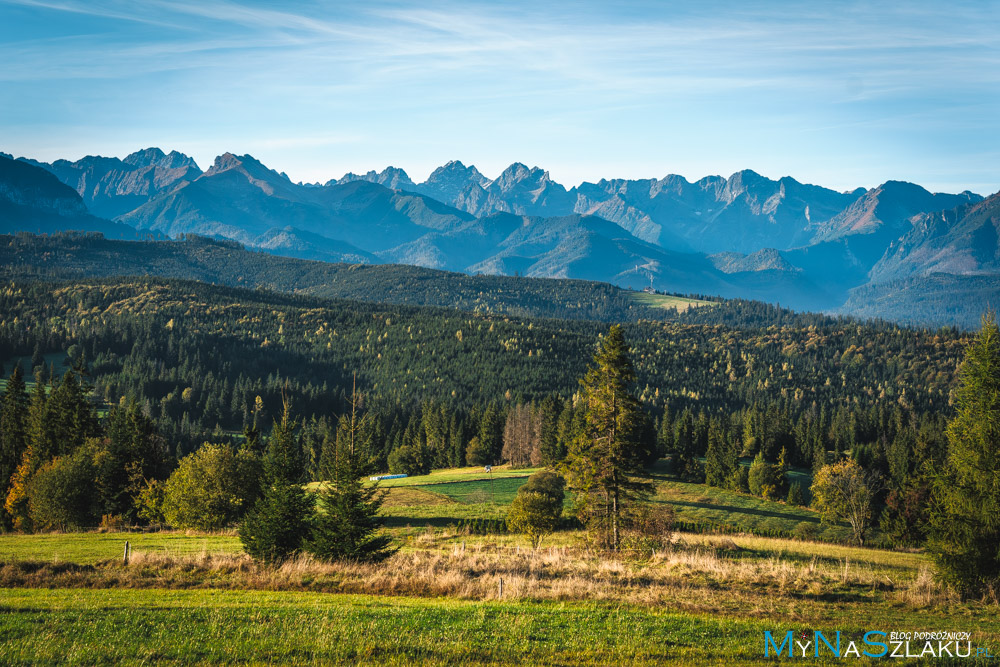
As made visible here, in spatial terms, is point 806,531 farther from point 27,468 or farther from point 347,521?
point 27,468

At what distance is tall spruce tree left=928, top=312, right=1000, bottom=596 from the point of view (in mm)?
29219

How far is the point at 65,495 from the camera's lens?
188 feet

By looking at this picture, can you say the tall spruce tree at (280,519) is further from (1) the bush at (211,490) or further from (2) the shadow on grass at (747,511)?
(2) the shadow on grass at (747,511)

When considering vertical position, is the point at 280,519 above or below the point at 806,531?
above

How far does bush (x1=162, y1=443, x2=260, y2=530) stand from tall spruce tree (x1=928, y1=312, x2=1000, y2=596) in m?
46.2

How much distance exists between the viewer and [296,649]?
16500mm

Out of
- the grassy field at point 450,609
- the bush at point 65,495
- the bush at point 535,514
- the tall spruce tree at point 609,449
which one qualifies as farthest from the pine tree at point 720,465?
the bush at point 65,495

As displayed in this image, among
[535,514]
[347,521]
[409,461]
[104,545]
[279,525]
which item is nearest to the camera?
[347,521]

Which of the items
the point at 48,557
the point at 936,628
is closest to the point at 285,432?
the point at 48,557

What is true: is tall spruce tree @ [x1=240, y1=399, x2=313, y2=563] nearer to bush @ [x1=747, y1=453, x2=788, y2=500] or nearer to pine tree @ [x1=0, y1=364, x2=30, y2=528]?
pine tree @ [x1=0, y1=364, x2=30, y2=528]

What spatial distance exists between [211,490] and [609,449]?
106 ft

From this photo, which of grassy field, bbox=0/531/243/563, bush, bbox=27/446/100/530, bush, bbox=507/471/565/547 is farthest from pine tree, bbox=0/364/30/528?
bush, bbox=507/471/565/547

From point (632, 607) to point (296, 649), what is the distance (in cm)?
1156

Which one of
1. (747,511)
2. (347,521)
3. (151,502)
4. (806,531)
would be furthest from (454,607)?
(747,511)
